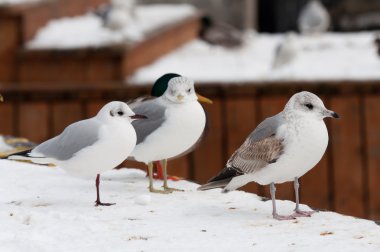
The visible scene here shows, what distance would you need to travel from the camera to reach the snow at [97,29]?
12891 mm

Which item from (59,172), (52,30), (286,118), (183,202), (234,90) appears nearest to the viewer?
(286,118)

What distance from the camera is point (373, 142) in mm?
11008

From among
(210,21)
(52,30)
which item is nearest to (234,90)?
(52,30)

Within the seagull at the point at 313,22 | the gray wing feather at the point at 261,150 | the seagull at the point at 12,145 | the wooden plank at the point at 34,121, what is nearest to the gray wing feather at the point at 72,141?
the gray wing feather at the point at 261,150

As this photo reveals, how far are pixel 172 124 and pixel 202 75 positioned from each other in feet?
22.4

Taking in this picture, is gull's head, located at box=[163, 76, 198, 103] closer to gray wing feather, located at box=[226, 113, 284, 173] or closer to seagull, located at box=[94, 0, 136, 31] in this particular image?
gray wing feather, located at box=[226, 113, 284, 173]

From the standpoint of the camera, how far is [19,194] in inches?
262

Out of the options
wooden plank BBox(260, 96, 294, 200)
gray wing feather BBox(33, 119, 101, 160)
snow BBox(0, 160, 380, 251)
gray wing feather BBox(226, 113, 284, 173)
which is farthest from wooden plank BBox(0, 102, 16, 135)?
gray wing feather BBox(226, 113, 284, 173)

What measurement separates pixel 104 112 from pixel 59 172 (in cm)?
148

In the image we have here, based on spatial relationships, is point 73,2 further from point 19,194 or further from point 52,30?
point 19,194

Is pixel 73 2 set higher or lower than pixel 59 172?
higher

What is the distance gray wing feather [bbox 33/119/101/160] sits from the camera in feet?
20.0

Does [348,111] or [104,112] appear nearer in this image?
[104,112]

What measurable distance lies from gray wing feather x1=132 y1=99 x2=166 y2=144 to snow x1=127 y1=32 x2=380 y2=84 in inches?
205
